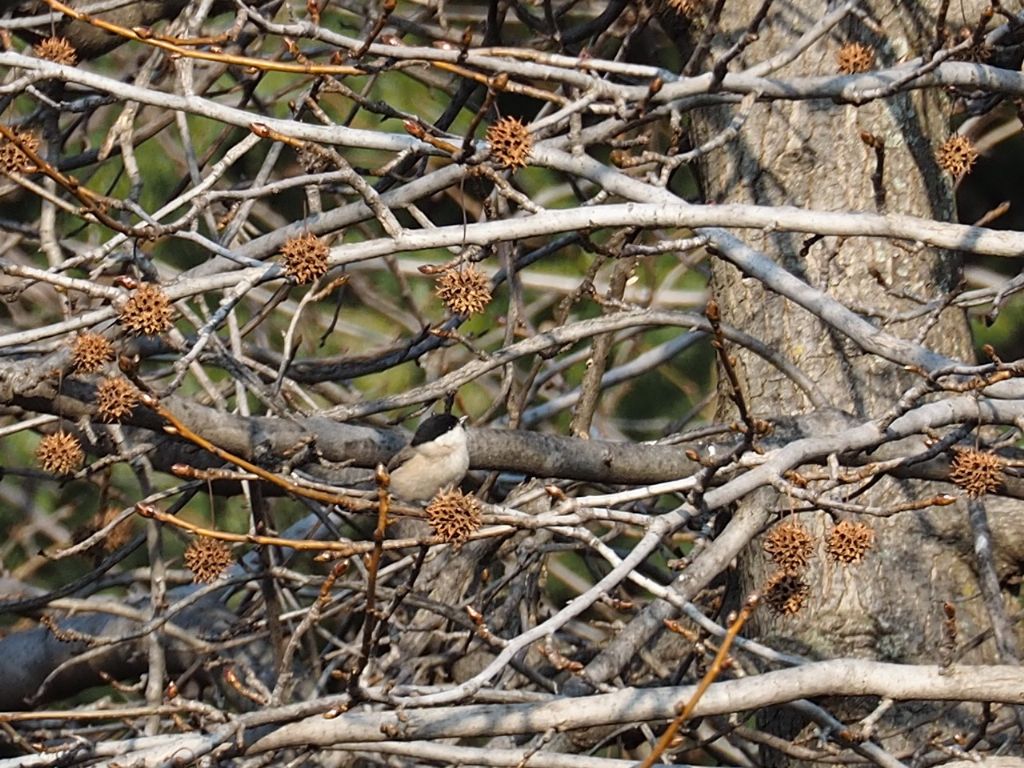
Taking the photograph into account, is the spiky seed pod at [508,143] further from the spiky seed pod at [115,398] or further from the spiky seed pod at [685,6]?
the spiky seed pod at [685,6]

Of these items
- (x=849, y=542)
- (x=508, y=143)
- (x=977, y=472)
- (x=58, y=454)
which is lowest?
(x=58, y=454)

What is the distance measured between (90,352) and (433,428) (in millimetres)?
1069

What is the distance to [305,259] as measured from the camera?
2.71m

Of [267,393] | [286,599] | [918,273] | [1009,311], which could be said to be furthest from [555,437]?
[1009,311]

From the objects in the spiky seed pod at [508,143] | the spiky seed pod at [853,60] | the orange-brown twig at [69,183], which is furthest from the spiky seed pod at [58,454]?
the spiky seed pod at [853,60]

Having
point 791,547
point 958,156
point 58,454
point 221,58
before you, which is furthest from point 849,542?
point 58,454

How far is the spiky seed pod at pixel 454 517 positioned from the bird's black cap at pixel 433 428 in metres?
1.12

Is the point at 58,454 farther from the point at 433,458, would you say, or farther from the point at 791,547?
the point at 791,547

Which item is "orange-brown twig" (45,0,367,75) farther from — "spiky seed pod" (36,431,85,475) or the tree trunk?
the tree trunk

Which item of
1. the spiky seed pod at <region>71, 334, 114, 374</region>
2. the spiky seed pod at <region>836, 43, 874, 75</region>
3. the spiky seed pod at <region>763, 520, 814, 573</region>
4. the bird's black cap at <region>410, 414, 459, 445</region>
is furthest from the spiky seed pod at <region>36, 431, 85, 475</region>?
the spiky seed pod at <region>836, 43, 874, 75</region>

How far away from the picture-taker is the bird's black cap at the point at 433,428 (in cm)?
361

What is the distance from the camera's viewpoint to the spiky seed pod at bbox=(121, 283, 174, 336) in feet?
8.63

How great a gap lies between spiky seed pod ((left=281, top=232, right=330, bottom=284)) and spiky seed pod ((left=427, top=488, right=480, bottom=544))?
1.73ft

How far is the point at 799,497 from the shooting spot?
253 centimetres
